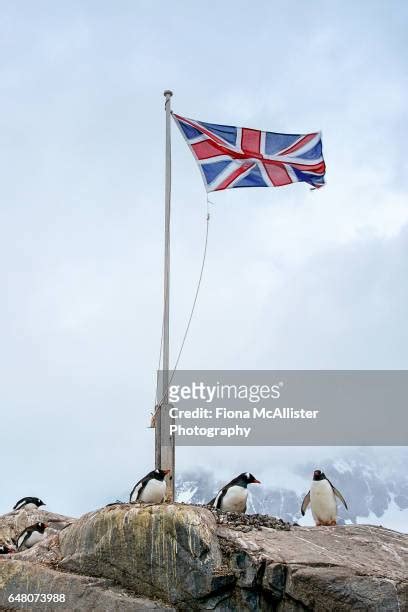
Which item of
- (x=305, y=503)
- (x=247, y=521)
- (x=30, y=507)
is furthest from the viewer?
(x=30, y=507)

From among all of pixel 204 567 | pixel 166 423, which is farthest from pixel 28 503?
pixel 204 567

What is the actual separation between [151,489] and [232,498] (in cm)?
214

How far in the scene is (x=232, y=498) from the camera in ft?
63.1

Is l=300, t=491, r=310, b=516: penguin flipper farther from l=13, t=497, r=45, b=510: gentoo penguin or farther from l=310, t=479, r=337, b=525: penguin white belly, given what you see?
l=13, t=497, r=45, b=510: gentoo penguin

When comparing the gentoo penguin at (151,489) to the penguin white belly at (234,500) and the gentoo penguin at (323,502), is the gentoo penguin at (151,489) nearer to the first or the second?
the penguin white belly at (234,500)

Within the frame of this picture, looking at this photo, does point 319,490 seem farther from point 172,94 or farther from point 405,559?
point 172,94

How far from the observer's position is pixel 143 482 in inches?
726

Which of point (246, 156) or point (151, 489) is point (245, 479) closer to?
point (151, 489)

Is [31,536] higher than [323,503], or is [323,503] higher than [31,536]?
[323,503]

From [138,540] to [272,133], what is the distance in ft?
40.1

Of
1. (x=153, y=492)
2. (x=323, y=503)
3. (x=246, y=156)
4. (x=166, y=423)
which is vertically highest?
(x=246, y=156)

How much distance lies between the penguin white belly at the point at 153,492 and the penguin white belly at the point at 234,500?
1.70m

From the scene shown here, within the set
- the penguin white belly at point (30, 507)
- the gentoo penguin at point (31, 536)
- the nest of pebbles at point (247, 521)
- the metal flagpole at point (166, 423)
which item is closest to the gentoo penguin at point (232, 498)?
the metal flagpole at point (166, 423)

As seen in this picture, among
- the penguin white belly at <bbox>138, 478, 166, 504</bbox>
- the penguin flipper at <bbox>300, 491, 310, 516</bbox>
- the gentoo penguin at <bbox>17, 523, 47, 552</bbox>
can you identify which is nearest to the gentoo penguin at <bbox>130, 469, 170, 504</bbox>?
the penguin white belly at <bbox>138, 478, 166, 504</bbox>
